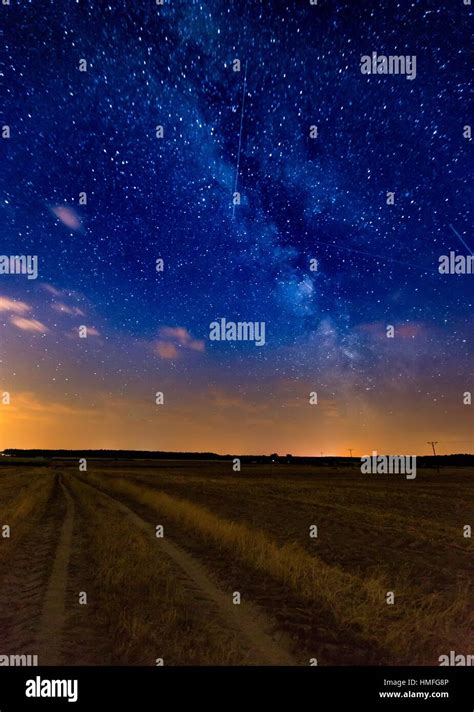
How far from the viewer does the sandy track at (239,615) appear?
6.39m

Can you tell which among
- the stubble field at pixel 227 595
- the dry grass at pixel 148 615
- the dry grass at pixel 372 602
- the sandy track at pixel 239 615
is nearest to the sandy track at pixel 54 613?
the stubble field at pixel 227 595

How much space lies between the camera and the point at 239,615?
802 cm

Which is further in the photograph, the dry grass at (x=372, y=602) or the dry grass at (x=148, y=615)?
the dry grass at (x=372, y=602)

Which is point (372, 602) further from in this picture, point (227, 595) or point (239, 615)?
point (227, 595)

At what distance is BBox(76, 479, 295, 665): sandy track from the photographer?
639cm

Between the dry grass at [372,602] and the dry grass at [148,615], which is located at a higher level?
the dry grass at [148,615]

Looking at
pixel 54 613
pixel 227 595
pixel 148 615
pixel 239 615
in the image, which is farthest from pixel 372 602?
pixel 54 613

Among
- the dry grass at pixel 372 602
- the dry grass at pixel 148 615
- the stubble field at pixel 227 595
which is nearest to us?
the dry grass at pixel 148 615

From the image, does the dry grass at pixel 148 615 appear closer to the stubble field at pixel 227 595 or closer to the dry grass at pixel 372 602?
the stubble field at pixel 227 595

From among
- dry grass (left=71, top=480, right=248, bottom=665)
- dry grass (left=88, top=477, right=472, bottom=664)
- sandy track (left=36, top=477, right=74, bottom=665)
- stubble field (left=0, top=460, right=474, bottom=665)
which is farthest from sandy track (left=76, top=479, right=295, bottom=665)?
sandy track (left=36, top=477, right=74, bottom=665)

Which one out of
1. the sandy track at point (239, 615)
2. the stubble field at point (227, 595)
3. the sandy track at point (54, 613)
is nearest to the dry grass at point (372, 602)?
the stubble field at point (227, 595)

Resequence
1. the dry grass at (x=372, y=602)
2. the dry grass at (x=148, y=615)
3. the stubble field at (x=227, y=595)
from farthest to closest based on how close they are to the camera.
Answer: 1. the dry grass at (x=372, y=602)
2. the stubble field at (x=227, y=595)
3. the dry grass at (x=148, y=615)

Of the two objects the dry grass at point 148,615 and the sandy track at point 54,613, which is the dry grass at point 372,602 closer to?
the dry grass at point 148,615
